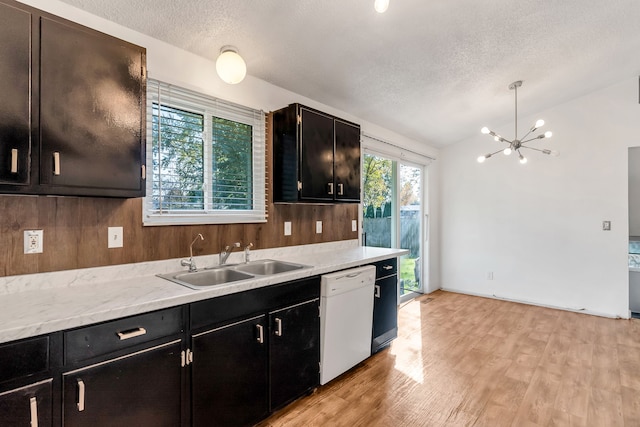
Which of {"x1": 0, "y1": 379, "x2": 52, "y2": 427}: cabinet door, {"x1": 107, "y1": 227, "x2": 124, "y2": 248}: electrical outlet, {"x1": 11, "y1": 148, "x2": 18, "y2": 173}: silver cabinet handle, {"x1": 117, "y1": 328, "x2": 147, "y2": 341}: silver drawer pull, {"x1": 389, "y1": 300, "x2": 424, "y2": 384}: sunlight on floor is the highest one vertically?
{"x1": 11, "y1": 148, "x2": 18, "y2": 173}: silver cabinet handle

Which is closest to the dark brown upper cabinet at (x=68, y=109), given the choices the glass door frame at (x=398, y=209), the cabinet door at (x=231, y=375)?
the cabinet door at (x=231, y=375)

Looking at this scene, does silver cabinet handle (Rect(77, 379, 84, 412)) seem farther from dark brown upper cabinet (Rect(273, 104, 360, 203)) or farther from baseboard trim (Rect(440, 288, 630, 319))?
baseboard trim (Rect(440, 288, 630, 319))

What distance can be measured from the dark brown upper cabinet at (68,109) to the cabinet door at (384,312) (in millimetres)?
2116

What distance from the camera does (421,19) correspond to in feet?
7.34

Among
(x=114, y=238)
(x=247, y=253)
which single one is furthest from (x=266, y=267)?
(x=114, y=238)

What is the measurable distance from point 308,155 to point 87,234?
160 centimetres

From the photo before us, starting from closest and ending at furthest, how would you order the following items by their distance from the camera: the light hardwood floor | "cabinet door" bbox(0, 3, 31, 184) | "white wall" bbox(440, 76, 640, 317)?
"cabinet door" bbox(0, 3, 31, 184) < the light hardwood floor < "white wall" bbox(440, 76, 640, 317)

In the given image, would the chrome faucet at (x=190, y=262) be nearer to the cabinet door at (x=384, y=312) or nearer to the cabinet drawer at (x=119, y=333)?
the cabinet drawer at (x=119, y=333)

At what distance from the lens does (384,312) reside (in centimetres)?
299

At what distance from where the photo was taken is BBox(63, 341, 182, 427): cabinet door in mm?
1249

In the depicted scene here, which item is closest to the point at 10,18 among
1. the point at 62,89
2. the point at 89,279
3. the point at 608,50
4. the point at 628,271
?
the point at 62,89

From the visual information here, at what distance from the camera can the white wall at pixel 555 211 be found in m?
4.04

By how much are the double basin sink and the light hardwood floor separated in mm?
930

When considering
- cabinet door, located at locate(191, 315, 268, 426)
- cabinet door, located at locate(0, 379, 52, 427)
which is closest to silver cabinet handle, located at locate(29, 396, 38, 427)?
cabinet door, located at locate(0, 379, 52, 427)
